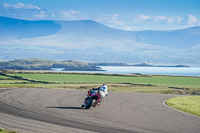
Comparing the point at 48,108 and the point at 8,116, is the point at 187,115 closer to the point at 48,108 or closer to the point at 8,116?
the point at 48,108

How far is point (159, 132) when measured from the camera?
17.7 m

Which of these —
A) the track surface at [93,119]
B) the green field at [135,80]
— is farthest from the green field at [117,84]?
the track surface at [93,119]

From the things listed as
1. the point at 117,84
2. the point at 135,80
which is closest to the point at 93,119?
the point at 117,84

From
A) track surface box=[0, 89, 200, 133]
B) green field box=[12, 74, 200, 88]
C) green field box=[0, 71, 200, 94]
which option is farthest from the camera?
green field box=[12, 74, 200, 88]

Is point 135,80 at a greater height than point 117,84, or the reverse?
point 135,80

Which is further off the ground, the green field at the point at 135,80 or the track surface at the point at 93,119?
the green field at the point at 135,80

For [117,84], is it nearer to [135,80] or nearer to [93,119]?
[135,80]

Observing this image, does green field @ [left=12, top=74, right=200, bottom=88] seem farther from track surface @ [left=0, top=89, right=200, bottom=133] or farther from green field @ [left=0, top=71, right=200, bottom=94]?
track surface @ [left=0, top=89, right=200, bottom=133]

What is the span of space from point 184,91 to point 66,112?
35518 mm

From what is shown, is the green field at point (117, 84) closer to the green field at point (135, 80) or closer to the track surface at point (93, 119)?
the green field at point (135, 80)

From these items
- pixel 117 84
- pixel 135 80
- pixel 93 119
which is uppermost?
pixel 135 80

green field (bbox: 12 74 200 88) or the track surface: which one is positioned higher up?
green field (bbox: 12 74 200 88)

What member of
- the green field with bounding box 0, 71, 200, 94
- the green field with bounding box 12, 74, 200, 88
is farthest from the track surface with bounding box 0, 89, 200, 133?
the green field with bounding box 12, 74, 200, 88

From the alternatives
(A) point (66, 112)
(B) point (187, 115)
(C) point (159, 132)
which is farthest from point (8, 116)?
(B) point (187, 115)
